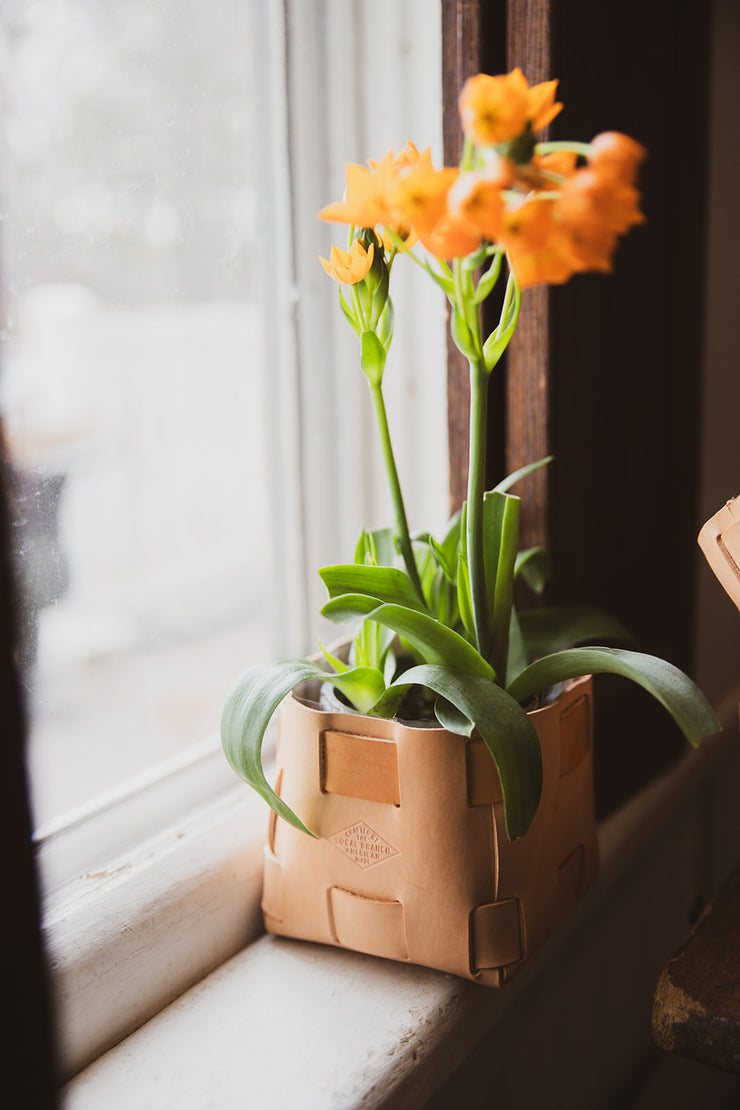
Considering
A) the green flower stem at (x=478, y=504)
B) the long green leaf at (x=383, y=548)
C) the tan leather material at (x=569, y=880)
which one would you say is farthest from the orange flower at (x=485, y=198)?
the tan leather material at (x=569, y=880)

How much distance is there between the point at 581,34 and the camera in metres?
0.85

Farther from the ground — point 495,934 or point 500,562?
point 500,562

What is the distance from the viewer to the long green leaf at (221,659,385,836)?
0.62 metres

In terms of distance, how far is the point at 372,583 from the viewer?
2.19ft

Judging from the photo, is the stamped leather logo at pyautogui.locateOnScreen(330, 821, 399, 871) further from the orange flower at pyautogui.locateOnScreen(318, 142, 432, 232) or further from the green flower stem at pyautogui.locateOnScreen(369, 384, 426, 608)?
the orange flower at pyautogui.locateOnScreen(318, 142, 432, 232)

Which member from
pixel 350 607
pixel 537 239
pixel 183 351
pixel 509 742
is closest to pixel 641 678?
pixel 509 742

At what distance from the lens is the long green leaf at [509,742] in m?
0.58

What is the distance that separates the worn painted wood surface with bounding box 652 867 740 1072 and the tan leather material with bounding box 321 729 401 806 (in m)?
0.26

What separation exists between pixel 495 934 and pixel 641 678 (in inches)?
8.6

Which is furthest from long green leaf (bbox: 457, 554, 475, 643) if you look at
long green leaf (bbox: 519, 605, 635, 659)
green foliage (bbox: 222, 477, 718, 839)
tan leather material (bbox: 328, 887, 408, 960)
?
tan leather material (bbox: 328, 887, 408, 960)

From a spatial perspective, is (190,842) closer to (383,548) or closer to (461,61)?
(383,548)

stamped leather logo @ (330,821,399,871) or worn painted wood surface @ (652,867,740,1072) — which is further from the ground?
stamped leather logo @ (330,821,399,871)

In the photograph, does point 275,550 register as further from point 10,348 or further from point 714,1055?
point 714,1055

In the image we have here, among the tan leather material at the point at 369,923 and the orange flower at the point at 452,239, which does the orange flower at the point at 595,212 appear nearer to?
the orange flower at the point at 452,239
